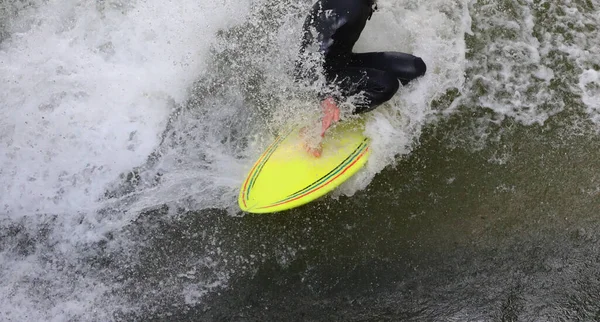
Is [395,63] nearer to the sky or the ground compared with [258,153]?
nearer to the sky

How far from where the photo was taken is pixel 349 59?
11.5 ft

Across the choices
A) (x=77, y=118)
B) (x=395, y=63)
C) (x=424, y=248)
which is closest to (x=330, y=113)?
(x=395, y=63)

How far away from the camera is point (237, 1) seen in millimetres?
4199

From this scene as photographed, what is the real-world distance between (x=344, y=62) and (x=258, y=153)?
0.88 m

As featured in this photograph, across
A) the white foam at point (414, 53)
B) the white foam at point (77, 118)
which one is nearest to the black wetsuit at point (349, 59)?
the white foam at point (414, 53)

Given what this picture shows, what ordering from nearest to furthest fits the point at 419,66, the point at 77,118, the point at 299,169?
the point at 299,169 → the point at 419,66 → the point at 77,118

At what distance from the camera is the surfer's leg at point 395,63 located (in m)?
3.57

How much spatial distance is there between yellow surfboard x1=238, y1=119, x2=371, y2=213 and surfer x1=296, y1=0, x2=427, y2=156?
109mm

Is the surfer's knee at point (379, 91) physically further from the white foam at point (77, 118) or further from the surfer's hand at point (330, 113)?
the white foam at point (77, 118)

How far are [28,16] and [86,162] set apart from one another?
4.49ft

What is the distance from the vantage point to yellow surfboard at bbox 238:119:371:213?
3475 millimetres

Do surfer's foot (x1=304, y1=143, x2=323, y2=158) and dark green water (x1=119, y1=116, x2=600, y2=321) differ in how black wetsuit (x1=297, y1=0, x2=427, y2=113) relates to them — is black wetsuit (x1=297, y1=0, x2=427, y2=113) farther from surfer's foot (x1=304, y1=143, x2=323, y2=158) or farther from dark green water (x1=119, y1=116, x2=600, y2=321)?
dark green water (x1=119, y1=116, x2=600, y2=321)

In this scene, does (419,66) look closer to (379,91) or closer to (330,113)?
(379,91)

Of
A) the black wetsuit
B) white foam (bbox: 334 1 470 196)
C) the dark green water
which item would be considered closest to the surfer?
the black wetsuit
